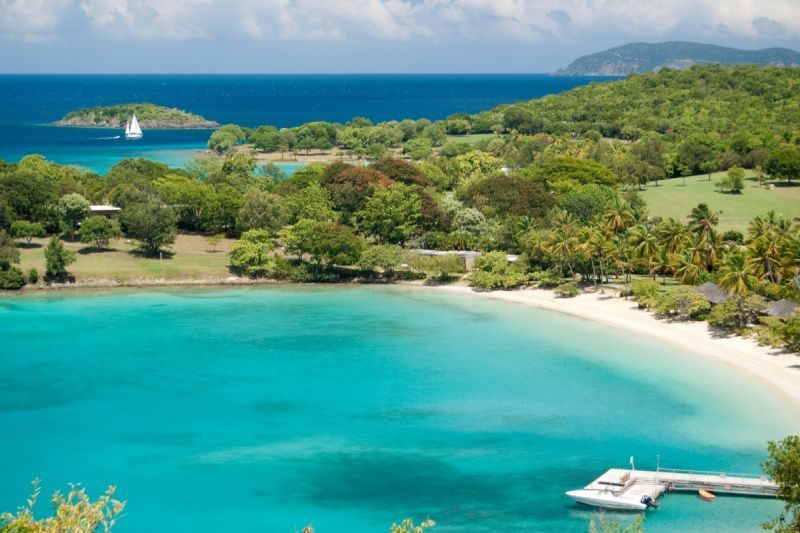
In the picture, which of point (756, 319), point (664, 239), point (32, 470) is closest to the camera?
point (32, 470)

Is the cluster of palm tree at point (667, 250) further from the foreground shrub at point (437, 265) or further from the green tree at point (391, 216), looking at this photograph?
the green tree at point (391, 216)

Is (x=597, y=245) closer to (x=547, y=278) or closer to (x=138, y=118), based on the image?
(x=547, y=278)

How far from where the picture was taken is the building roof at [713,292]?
50213 millimetres

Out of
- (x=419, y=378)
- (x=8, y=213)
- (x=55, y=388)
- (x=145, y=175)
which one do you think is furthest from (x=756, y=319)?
(x=145, y=175)

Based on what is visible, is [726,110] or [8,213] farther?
[726,110]

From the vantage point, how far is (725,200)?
85188 millimetres

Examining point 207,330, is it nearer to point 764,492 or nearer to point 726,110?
point 764,492

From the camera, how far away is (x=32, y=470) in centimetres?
3397

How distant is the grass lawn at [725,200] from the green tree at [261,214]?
108 ft

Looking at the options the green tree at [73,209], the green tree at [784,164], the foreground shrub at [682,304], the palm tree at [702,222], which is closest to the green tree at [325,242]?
the green tree at [73,209]

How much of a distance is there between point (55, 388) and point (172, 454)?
10.8 m

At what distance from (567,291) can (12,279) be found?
1428 inches

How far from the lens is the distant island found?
187500mm

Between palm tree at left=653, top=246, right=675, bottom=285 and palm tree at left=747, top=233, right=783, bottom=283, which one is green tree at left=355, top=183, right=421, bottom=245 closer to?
palm tree at left=653, top=246, right=675, bottom=285
